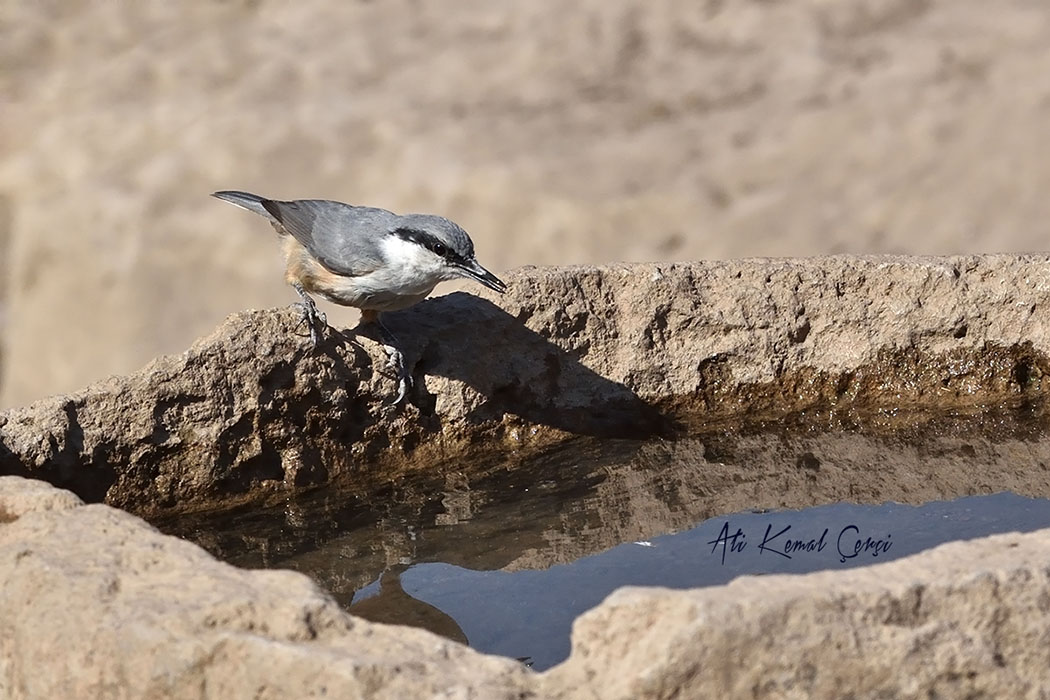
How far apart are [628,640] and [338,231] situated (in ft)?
9.08

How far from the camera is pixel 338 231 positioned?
4.86 metres

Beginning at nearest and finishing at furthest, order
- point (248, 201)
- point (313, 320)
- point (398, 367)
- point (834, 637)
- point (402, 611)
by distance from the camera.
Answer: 1. point (834, 637)
2. point (402, 611)
3. point (313, 320)
4. point (398, 367)
5. point (248, 201)

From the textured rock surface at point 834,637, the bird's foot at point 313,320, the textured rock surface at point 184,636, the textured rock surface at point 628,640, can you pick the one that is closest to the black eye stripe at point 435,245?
the bird's foot at point 313,320

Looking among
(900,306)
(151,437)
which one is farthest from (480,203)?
(151,437)

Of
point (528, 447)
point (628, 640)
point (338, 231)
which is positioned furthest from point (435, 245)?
point (628, 640)

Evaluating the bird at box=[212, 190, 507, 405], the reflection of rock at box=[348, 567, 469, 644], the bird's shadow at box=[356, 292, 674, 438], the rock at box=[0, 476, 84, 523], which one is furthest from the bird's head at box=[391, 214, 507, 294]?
the rock at box=[0, 476, 84, 523]

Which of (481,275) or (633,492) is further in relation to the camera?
(481,275)

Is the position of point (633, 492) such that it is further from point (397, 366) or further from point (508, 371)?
point (397, 366)

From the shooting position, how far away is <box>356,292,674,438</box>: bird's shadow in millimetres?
4590

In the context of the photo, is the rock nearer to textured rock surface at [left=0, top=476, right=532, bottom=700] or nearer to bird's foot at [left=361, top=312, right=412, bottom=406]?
textured rock surface at [left=0, top=476, right=532, bottom=700]

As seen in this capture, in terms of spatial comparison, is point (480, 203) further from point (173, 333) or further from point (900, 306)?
point (900, 306)

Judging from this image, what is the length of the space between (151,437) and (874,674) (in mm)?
2291

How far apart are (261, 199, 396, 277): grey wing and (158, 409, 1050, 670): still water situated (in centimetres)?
74

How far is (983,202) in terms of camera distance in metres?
8.36
